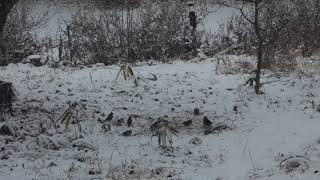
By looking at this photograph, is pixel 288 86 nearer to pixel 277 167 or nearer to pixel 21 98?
pixel 277 167

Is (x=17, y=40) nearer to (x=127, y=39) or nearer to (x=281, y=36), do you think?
(x=127, y=39)

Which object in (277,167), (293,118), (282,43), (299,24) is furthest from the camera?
(299,24)

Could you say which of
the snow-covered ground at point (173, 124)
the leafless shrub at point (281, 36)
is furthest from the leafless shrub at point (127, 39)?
the snow-covered ground at point (173, 124)

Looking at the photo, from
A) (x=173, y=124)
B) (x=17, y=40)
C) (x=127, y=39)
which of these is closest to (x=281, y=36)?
(x=127, y=39)

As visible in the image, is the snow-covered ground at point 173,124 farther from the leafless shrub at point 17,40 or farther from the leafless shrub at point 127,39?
the leafless shrub at point 17,40

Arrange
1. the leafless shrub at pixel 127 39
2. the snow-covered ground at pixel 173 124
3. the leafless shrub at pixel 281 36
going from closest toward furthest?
the snow-covered ground at pixel 173 124
the leafless shrub at pixel 281 36
the leafless shrub at pixel 127 39

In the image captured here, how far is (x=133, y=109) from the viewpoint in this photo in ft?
23.9

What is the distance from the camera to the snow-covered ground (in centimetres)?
523

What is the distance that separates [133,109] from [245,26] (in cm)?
593

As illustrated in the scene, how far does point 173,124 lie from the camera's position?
6.59 metres

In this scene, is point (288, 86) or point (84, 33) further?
point (84, 33)

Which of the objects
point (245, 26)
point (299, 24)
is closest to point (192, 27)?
point (245, 26)

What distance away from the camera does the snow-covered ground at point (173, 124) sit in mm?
5227

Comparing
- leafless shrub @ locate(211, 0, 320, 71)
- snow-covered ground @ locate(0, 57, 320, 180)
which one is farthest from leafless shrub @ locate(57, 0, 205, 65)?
snow-covered ground @ locate(0, 57, 320, 180)
